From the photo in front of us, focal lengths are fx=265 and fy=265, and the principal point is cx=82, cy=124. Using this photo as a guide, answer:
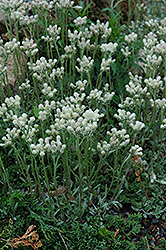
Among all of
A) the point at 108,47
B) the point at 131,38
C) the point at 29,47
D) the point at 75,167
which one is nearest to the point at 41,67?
the point at 29,47

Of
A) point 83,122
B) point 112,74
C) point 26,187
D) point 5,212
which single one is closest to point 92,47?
point 112,74

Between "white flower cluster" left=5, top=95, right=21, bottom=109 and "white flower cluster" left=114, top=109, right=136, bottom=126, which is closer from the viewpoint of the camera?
"white flower cluster" left=5, top=95, right=21, bottom=109

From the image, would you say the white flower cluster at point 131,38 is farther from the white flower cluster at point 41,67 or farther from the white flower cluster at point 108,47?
the white flower cluster at point 41,67

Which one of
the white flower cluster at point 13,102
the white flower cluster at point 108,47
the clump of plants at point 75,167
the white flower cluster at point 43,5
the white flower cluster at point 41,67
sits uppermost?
the white flower cluster at point 43,5

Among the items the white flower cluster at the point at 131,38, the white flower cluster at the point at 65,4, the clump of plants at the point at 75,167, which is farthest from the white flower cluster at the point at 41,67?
the white flower cluster at the point at 131,38

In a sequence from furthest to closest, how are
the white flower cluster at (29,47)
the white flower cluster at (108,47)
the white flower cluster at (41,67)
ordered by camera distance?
the white flower cluster at (108,47), the white flower cluster at (29,47), the white flower cluster at (41,67)

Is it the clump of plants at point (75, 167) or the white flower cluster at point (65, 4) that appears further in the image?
the white flower cluster at point (65, 4)

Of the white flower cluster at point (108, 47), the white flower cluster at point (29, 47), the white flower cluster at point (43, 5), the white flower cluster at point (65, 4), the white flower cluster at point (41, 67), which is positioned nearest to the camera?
the white flower cluster at point (41, 67)

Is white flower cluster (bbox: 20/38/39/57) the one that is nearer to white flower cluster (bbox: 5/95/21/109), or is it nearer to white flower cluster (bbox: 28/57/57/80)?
white flower cluster (bbox: 28/57/57/80)

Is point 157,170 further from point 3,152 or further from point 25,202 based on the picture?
point 3,152

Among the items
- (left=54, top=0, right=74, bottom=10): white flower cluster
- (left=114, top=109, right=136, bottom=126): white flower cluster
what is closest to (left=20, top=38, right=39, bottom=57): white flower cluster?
(left=54, top=0, right=74, bottom=10): white flower cluster

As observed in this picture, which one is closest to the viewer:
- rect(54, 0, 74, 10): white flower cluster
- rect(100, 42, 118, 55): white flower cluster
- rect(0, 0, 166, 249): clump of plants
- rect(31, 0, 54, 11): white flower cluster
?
rect(0, 0, 166, 249): clump of plants
